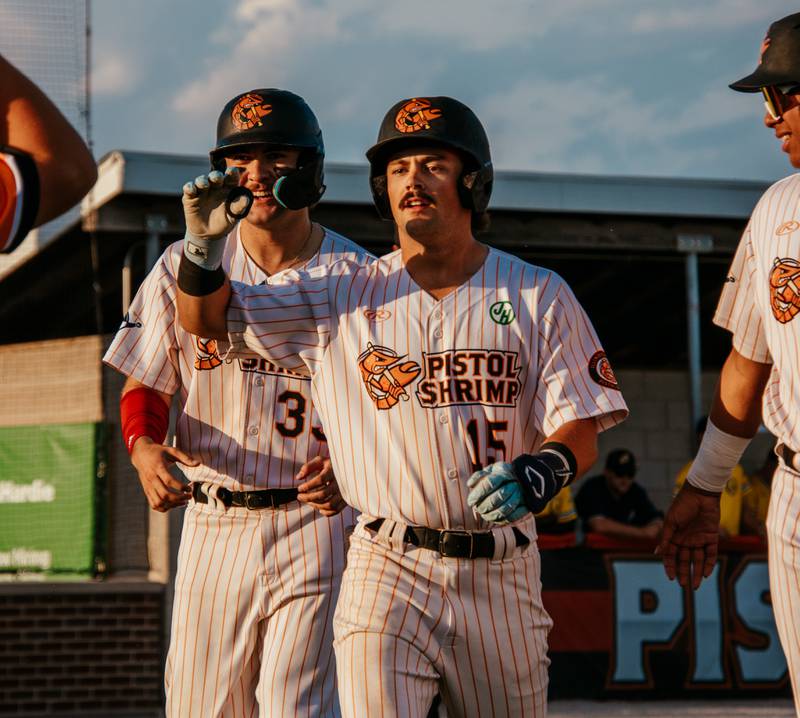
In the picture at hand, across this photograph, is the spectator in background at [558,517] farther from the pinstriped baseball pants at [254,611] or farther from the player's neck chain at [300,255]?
the pinstriped baseball pants at [254,611]

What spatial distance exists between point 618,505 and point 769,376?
7249 mm

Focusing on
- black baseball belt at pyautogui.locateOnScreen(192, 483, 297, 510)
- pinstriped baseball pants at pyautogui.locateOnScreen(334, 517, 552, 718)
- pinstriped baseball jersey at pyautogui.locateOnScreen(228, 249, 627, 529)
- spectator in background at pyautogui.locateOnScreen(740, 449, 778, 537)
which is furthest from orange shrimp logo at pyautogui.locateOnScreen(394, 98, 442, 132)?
spectator in background at pyautogui.locateOnScreen(740, 449, 778, 537)

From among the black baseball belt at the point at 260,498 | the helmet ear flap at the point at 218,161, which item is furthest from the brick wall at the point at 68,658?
the helmet ear flap at the point at 218,161

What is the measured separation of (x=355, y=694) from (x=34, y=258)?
1034 cm

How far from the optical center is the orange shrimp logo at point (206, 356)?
5.48m

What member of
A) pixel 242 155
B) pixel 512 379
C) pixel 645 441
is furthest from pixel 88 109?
pixel 645 441

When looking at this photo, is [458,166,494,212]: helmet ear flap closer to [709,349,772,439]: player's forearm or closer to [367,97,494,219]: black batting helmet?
[367,97,494,219]: black batting helmet

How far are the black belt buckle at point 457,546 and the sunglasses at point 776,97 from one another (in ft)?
5.28

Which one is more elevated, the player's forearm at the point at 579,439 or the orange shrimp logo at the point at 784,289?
the orange shrimp logo at the point at 784,289

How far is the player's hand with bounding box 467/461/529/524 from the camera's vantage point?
4.07 m

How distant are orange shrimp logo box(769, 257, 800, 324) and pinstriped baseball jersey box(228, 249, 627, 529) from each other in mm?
581

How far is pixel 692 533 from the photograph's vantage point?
5.02 meters

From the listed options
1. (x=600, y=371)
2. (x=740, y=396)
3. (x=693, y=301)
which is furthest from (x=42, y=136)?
(x=693, y=301)

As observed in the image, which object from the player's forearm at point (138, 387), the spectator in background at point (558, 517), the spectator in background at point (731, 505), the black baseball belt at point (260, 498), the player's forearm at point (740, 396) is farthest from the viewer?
the spectator in background at point (731, 505)
